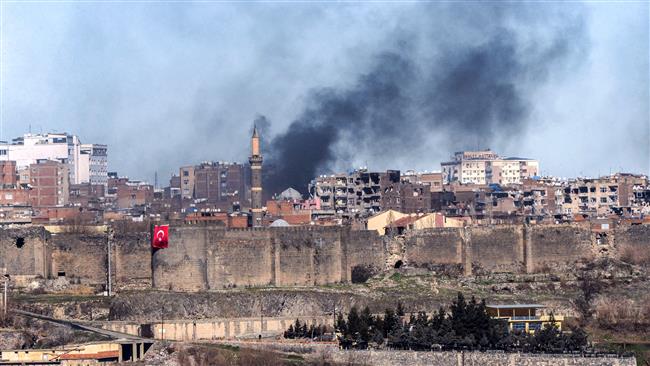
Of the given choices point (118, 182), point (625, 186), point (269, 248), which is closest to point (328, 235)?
point (269, 248)

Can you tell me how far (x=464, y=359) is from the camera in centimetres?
5666

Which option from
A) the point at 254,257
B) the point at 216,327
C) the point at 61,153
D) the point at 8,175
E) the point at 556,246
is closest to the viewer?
the point at 216,327

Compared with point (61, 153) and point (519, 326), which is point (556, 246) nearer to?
point (519, 326)

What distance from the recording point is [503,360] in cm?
5606

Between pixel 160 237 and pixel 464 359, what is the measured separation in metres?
15.9

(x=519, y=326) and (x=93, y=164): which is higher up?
(x=93, y=164)

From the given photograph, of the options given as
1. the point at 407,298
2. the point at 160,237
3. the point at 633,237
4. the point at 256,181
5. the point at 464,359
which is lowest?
the point at 464,359

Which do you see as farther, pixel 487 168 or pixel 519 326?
pixel 487 168

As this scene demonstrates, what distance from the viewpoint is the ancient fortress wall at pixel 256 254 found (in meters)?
68.7

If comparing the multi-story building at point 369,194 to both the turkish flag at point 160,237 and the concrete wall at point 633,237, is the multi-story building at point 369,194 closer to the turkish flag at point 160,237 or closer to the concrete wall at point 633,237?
the concrete wall at point 633,237

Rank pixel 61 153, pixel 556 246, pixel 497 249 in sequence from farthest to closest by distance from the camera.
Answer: pixel 61 153, pixel 556 246, pixel 497 249

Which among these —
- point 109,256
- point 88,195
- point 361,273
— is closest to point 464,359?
point 361,273

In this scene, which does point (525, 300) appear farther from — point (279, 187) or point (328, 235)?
point (279, 187)

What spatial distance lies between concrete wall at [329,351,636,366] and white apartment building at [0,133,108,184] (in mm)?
63122
